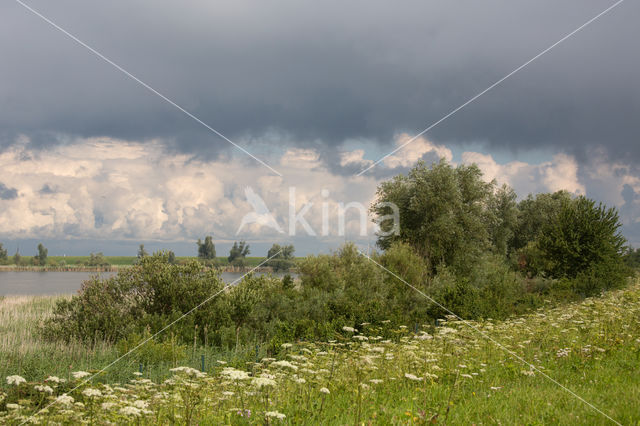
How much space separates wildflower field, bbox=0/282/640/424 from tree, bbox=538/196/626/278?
2116 cm

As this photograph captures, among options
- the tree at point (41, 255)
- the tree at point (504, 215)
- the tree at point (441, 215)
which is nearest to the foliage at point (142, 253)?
the tree at point (41, 255)

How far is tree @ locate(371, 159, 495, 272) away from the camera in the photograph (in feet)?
101

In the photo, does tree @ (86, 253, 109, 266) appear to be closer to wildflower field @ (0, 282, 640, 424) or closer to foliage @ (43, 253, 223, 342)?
foliage @ (43, 253, 223, 342)

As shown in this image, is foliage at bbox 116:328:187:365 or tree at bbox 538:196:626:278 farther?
tree at bbox 538:196:626:278

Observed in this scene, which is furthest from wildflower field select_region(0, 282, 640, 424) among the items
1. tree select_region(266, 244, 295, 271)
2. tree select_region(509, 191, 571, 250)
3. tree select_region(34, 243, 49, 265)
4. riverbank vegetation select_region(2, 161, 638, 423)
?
tree select_region(509, 191, 571, 250)

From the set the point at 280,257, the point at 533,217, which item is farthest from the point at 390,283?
the point at 533,217

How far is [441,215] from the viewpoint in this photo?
30.7 meters

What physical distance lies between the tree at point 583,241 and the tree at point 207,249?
23987mm

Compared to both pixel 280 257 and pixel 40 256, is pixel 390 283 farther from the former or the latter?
pixel 40 256

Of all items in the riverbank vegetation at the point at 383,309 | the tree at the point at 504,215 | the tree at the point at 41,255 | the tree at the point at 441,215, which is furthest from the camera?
the tree at the point at 504,215

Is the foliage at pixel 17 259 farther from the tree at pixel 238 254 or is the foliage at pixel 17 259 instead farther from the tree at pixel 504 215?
the tree at pixel 504 215

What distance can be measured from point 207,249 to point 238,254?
1625mm

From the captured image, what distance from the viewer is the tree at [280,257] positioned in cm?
1708

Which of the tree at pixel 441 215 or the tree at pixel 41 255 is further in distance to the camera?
the tree at pixel 441 215
